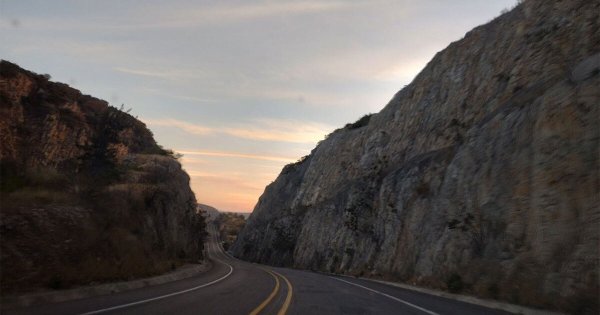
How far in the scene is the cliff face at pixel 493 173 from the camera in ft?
46.9

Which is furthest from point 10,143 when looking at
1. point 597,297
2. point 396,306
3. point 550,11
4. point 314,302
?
point 550,11

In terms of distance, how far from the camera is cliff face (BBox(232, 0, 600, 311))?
1430cm

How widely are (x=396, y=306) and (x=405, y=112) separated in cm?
3068

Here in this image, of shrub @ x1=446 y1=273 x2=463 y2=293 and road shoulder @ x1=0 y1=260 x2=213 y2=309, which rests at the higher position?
shrub @ x1=446 y1=273 x2=463 y2=293

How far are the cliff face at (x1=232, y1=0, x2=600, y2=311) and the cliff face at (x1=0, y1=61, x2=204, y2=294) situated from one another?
1318 cm

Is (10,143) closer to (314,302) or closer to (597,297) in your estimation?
(314,302)

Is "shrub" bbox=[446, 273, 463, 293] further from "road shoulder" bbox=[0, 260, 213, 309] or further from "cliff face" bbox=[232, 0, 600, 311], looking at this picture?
"road shoulder" bbox=[0, 260, 213, 309]

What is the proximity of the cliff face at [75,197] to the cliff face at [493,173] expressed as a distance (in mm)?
13182

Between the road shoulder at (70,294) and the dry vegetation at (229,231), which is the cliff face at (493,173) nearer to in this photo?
A: the road shoulder at (70,294)

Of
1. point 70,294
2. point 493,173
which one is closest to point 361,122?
point 493,173

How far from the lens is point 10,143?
23.8 metres

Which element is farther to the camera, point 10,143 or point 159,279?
point 10,143

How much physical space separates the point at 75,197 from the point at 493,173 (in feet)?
58.0

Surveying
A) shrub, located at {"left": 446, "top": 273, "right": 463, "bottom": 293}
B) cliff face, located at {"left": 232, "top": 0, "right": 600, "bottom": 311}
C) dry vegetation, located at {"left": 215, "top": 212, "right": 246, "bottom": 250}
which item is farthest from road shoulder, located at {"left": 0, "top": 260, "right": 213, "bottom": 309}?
dry vegetation, located at {"left": 215, "top": 212, "right": 246, "bottom": 250}
